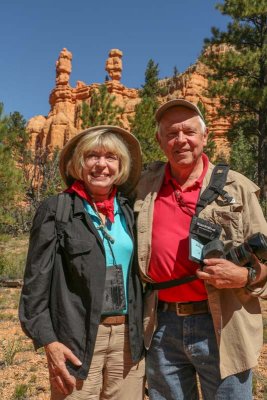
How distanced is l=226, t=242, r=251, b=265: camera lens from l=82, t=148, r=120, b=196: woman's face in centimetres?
79

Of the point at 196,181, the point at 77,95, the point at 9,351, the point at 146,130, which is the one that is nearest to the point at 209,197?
the point at 196,181

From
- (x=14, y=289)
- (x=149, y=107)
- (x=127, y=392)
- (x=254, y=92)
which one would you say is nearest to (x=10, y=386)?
(x=127, y=392)

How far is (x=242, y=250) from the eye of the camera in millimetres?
1929

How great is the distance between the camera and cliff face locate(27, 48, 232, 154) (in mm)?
46344

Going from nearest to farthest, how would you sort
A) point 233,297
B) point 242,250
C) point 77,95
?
point 242,250 < point 233,297 < point 77,95

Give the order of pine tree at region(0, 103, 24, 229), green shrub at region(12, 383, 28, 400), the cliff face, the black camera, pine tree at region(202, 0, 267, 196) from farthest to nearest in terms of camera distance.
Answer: the cliff face < pine tree at region(202, 0, 267, 196) < pine tree at region(0, 103, 24, 229) < green shrub at region(12, 383, 28, 400) < the black camera

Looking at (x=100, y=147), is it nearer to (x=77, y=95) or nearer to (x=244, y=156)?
(x=244, y=156)

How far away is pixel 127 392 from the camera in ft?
7.29

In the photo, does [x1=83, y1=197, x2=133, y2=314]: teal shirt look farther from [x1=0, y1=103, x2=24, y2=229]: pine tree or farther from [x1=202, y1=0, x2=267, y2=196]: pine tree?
[x1=202, y1=0, x2=267, y2=196]: pine tree

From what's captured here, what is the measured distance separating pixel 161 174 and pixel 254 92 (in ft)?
41.4

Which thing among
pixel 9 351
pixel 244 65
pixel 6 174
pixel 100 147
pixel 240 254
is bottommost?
pixel 9 351

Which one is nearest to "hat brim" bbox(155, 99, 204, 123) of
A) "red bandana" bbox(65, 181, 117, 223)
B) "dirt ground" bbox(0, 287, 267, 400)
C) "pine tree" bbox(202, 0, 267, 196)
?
"red bandana" bbox(65, 181, 117, 223)

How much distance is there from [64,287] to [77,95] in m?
55.8

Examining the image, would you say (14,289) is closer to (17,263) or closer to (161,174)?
(17,263)
